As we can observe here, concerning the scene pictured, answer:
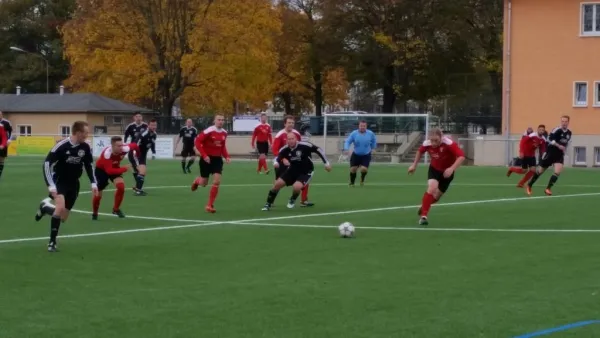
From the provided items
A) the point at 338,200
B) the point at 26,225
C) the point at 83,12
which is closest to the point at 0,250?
the point at 26,225

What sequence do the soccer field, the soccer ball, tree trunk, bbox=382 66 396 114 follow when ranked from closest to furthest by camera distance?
the soccer field, the soccer ball, tree trunk, bbox=382 66 396 114

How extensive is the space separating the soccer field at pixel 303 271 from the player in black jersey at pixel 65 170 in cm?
58

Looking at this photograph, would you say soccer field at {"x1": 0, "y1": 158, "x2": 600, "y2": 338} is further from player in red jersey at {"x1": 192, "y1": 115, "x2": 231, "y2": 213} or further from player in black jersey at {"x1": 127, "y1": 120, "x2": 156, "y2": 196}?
player in black jersey at {"x1": 127, "y1": 120, "x2": 156, "y2": 196}

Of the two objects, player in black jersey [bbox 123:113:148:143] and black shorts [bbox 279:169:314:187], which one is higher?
player in black jersey [bbox 123:113:148:143]

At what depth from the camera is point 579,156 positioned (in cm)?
4416

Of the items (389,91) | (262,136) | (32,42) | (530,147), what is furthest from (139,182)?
(32,42)

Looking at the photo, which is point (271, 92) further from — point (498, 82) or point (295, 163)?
point (295, 163)

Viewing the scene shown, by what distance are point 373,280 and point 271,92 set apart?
202 ft

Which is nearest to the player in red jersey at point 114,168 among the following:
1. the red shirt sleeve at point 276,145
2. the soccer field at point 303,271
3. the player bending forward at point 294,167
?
the soccer field at point 303,271

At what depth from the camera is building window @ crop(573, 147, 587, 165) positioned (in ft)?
144

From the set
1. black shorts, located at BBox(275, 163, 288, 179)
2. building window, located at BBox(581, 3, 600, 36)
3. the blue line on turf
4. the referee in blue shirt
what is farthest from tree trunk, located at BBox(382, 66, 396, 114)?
the blue line on turf

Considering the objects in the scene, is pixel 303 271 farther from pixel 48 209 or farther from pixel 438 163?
pixel 438 163

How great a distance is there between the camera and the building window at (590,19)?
4422 cm

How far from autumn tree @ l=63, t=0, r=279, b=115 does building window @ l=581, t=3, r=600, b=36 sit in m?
24.4
